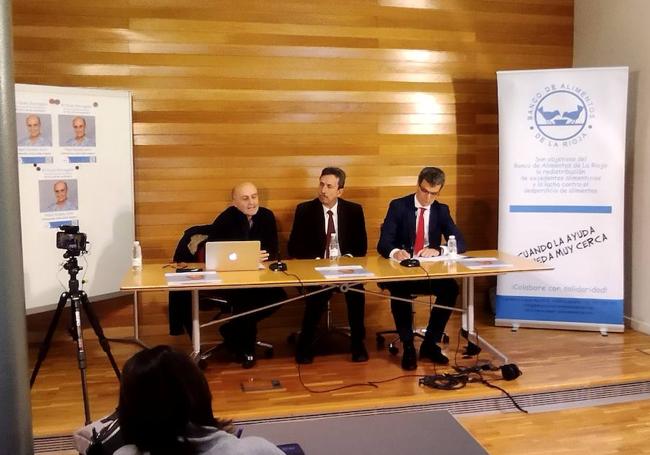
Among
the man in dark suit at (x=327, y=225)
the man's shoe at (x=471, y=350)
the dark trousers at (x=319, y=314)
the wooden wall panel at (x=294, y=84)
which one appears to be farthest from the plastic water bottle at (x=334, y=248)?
the man's shoe at (x=471, y=350)

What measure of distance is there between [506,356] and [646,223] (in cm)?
157

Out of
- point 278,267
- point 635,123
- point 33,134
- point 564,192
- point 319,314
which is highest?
point 635,123

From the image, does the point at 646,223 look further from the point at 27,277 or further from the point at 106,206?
the point at 27,277

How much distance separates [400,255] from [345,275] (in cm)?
59

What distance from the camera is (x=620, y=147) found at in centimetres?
482

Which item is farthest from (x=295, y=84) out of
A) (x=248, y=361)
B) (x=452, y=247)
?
(x=248, y=361)

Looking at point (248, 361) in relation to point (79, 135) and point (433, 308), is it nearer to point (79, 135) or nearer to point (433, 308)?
point (433, 308)

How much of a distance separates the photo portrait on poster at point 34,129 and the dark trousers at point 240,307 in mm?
1258

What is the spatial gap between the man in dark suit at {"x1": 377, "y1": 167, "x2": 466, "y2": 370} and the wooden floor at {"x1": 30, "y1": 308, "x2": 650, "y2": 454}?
20 cm

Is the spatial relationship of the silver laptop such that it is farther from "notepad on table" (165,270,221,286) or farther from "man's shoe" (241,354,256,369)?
"man's shoe" (241,354,256,369)

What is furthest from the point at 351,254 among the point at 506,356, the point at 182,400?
the point at 182,400

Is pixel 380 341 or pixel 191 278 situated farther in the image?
pixel 380 341

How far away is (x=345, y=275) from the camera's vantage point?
3777 mm

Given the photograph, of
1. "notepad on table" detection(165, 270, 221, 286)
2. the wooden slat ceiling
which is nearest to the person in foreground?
"notepad on table" detection(165, 270, 221, 286)
